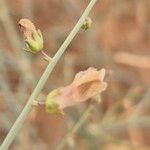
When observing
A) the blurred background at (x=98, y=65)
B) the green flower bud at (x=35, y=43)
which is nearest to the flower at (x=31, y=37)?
the green flower bud at (x=35, y=43)

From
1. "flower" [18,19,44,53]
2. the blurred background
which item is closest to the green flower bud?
"flower" [18,19,44,53]

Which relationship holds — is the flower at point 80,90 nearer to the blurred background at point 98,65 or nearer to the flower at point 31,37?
the flower at point 31,37

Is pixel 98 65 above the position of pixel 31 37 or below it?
below

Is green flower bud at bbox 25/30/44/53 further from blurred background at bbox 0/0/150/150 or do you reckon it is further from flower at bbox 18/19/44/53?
blurred background at bbox 0/0/150/150

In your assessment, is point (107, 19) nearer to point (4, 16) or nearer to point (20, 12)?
point (20, 12)

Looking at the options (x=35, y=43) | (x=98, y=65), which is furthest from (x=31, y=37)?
(x=98, y=65)

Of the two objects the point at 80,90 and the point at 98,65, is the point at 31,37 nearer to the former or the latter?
the point at 80,90
